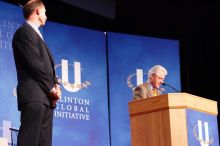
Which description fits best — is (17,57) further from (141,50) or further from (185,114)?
(141,50)

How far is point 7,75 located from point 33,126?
2569mm

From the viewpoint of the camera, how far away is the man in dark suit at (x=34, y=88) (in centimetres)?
318

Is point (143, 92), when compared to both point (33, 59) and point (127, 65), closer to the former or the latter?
point (127, 65)

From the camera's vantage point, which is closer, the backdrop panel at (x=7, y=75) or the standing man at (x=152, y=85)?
the standing man at (x=152, y=85)

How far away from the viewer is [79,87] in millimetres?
Result: 6383

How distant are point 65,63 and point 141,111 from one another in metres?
2.36

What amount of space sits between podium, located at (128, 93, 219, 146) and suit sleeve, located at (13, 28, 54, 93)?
1.08 m

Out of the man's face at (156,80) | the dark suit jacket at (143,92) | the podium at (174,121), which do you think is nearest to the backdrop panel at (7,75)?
the dark suit jacket at (143,92)

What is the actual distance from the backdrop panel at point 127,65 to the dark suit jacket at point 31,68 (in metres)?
3.33

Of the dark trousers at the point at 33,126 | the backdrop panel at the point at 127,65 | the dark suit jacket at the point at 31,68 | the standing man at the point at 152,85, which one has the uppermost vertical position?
the backdrop panel at the point at 127,65

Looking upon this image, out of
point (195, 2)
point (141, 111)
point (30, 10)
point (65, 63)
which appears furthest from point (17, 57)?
point (195, 2)

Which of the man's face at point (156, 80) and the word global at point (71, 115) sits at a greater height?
the man's face at point (156, 80)

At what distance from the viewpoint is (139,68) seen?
6973 mm

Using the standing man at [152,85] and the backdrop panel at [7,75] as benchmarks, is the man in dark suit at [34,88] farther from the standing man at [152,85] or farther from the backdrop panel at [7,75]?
the backdrop panel at [7,75]
